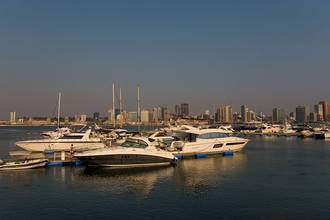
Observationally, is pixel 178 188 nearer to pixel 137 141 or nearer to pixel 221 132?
pixel 137 141

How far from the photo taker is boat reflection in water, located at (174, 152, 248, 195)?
22.4 m

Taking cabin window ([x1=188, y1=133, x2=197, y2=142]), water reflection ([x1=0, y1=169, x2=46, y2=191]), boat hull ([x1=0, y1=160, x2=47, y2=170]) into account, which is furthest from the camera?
cabin window ([x1=188, y1=133, x2=197, y2=142])

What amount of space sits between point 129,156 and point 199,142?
12.9 metres

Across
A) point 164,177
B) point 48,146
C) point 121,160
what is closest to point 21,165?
point 121,160

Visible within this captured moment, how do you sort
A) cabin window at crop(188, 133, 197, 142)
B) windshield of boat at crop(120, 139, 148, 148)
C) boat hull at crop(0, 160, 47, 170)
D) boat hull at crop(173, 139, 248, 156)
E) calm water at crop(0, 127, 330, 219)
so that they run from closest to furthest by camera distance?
calm water at crop(0, 127, 330, 219) → boat hull at crop(0, 160, 47, 170) → windshield of boat at crop(120, 139, 148, 148) → boat hull at crop(173, 139, 248, 156) → cabin window at crop(188, 133, 197, 142)

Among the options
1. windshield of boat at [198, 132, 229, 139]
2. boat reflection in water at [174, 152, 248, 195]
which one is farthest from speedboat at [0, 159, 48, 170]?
windshield of boat at [198, 132, 229, 139]

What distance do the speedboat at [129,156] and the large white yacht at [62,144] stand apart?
43.5 ft

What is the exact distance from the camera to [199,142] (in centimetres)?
3847

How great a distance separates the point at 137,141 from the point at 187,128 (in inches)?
501

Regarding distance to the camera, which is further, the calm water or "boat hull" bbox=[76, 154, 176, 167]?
"boat hull" bbox=[76, 154, 176, 167]

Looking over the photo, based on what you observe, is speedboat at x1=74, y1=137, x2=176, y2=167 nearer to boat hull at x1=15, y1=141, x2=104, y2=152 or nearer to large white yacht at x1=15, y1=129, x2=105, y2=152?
large white yacht at x1=15, y1=129, x2=105, y2=152

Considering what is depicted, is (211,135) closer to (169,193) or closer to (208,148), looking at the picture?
(208,148)

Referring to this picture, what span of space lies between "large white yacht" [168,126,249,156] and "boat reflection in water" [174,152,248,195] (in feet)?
6.28

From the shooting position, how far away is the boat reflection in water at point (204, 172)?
2244 centimetres
